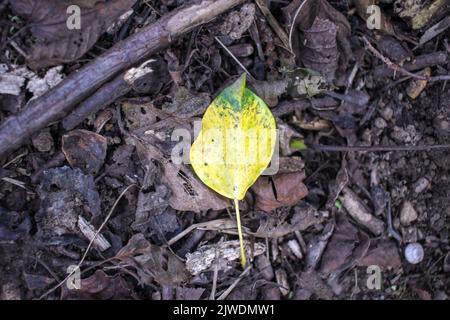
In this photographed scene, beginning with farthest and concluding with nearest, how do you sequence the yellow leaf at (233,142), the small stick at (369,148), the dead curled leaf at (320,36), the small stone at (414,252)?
the small stone at (414,252) < the small stick at (369,148) < the dead curled leaf at (320,36) < the yellow leaf at (233,142)

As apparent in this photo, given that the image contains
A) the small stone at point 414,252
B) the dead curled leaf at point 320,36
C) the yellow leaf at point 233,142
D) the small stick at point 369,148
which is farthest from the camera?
the small stone at point 414,252

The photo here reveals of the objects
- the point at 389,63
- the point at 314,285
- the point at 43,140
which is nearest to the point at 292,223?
the point at 314,285

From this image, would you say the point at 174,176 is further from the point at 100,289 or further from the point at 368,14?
the point at 368,14

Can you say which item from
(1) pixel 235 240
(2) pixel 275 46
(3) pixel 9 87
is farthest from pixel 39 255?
(2) pixel 275 46

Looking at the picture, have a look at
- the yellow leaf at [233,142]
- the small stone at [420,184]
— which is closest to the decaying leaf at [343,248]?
the small stone at [420,184]

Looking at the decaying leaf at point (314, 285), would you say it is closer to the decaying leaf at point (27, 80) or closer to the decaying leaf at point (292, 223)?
the decaying leaf at point (292, 223)

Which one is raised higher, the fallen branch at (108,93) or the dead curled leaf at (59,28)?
the dead curled leaf at (59,28)

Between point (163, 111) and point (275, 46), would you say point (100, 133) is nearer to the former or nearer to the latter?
point (163, 111)
